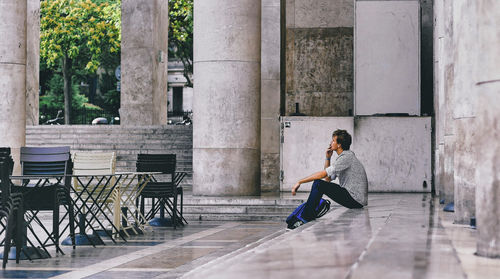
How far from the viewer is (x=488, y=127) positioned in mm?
5758

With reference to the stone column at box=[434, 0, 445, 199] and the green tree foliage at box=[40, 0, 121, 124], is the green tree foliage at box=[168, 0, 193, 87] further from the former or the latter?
the stone column at box=[434, 0, 445, 199]

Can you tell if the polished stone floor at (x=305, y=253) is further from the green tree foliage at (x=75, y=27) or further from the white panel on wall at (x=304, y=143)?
the green tree foliage at (x=75, y=27)

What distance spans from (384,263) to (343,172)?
19.6 feet

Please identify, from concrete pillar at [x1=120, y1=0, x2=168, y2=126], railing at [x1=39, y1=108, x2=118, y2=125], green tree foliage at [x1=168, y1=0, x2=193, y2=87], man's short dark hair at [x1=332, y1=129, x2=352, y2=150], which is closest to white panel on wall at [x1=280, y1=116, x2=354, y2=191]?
man's short dark hair at [x1=332, y1=129, x2=352, y2=150]

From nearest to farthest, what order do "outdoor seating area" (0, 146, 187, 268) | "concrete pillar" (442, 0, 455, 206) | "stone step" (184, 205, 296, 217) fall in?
1. "outdoor seating area" (0, 146, 187, 268)
2. "concrete pillar" (442, 0, 455, 206)
3. "stone step" (184, 205, 296, 217)

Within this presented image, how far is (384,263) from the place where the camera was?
5.17 meters

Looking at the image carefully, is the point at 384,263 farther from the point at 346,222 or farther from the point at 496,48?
the point at 346,222

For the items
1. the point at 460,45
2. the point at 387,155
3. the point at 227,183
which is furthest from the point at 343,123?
the point at 460,45

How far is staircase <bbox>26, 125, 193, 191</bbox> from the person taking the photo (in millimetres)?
23219

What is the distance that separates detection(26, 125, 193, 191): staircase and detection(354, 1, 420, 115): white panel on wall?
5.86m

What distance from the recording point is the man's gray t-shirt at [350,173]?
1092 cm

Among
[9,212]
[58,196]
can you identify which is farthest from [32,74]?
[9,212]

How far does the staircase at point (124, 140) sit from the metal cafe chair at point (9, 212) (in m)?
13.2

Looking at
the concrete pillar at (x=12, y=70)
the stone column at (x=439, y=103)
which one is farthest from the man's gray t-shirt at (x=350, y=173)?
the concrete pillar at (x=12, y=70)
